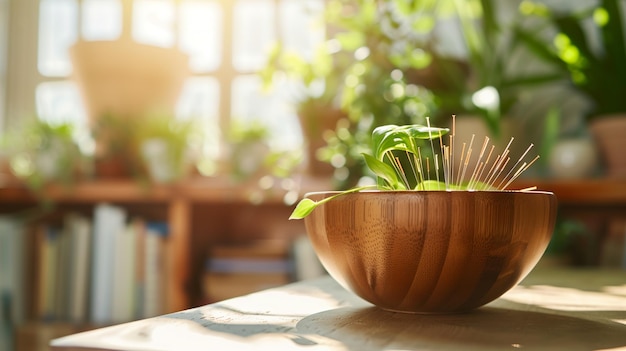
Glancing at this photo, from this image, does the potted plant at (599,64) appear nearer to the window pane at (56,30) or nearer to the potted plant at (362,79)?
the potted plant at (362,79)

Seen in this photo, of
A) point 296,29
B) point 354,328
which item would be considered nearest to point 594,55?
point 296,29

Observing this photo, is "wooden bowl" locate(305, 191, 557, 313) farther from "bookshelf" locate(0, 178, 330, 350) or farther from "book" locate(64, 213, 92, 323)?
"book" locate(64, 213, 92, 323)

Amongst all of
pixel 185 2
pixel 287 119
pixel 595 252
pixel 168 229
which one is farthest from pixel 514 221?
pixel 185 2

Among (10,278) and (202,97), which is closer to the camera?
(10,278)

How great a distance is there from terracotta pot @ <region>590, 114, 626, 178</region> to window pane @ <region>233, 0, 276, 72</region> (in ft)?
4.17

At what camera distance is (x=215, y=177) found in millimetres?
2059

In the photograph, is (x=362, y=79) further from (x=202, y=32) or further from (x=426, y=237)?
(x=426, y=237)

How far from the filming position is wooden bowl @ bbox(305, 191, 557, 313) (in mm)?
473

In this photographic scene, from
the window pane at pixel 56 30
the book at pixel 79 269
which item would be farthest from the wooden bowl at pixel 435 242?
the window pane at pixel 56 30

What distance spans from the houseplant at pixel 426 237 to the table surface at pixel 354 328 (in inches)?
1.0

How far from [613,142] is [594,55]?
0.28 meters

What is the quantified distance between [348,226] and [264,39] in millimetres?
2005

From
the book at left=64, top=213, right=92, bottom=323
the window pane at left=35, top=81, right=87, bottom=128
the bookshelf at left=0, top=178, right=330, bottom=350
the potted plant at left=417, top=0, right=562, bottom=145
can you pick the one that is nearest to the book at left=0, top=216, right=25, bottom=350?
the bookshelf at left=0, top=178, right=330, bottom=350

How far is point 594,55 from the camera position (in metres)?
1.70
